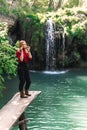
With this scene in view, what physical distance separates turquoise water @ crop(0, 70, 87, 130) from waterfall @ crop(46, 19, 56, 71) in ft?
6.92

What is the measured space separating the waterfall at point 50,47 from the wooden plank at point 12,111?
18.0 meters

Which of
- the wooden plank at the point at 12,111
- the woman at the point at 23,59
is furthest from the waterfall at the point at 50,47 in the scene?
the woman at the point at 23,59

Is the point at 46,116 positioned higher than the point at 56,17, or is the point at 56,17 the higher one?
the point at 56,17

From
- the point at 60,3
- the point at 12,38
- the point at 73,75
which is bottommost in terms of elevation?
the point at 73,75

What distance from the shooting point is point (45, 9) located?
3155cm

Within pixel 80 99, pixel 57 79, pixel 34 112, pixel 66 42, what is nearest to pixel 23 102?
pixel 34 112

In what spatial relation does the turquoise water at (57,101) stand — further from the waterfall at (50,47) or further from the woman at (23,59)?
the woman at (23,59)

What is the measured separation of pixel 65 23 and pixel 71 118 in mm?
14760

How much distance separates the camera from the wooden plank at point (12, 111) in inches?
367

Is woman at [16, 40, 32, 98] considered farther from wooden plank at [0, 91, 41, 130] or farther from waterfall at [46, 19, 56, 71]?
waterfall at [46, 19, 56, 71]

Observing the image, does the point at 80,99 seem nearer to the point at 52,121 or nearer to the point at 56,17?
the point at 52,121

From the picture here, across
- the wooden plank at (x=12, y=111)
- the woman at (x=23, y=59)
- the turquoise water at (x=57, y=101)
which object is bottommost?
the turquoise water at (x=57, y=101)

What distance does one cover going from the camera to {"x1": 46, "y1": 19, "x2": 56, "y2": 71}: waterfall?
Answer: 29.5 meters

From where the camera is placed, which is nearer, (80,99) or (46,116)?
(46,116)
